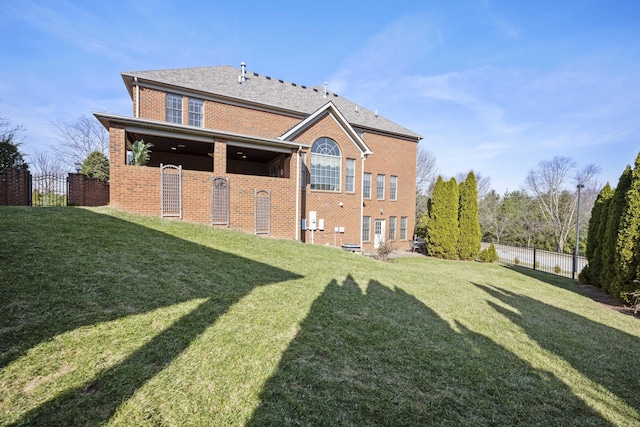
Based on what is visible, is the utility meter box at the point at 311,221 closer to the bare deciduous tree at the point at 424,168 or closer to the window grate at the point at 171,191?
the window grate at the point at 171,191

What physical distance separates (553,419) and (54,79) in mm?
32363

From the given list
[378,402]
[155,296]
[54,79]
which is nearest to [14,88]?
[54,79]

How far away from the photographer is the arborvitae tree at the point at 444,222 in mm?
16172

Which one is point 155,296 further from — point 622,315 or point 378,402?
point 622,315

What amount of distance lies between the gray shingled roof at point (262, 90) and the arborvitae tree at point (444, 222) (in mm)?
6479

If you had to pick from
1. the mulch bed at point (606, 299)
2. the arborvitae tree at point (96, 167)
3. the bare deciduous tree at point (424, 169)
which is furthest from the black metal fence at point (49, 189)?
the bare deciduous tree at point (424, 169)

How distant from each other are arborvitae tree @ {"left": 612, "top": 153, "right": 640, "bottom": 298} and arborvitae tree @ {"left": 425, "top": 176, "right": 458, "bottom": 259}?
26.0ft

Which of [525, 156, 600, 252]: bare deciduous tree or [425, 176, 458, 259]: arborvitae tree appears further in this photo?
[525, 156, 600, 252]: bare deciduous tree

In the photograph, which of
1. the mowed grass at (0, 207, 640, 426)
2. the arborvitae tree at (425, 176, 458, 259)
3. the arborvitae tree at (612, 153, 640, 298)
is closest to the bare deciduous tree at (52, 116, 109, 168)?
the mowed grass at (0, 207, 640, 426)

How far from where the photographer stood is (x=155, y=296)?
401 centimetres

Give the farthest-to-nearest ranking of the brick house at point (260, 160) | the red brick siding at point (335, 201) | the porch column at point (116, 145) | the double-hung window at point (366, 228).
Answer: the double-hung window at point (366, 228) < the red brick siding at point (335, 201) < the brick house at point (260, 160) < the porch column at point (116, 145)

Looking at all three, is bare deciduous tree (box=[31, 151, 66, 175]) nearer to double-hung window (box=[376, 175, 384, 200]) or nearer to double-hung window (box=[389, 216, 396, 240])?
double-hung window (box=[376, 175, 384, 200])

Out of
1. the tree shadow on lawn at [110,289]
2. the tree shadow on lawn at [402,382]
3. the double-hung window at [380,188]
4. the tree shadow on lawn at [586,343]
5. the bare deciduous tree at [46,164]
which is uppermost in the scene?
the bare deciduous tree at [46,164]

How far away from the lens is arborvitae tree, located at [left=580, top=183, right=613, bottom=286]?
10.5 metres
